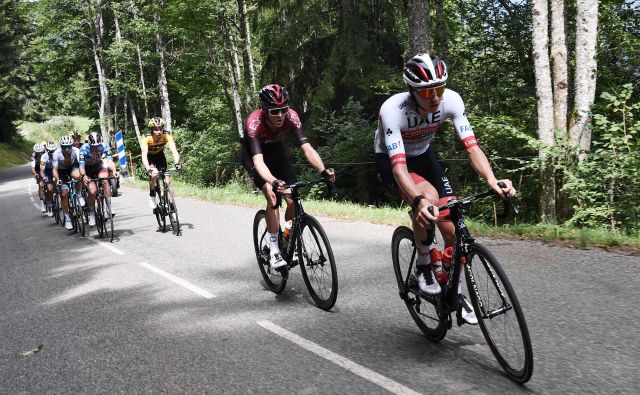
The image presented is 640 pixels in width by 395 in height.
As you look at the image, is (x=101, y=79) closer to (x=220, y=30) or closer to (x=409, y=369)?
(x=220, y=30)

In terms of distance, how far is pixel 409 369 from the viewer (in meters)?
3.67

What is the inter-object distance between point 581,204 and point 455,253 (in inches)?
252

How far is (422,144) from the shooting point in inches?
172

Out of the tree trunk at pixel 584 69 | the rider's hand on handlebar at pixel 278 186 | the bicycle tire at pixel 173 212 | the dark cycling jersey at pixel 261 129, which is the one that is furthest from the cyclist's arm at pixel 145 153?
the tree trunk at pixel 584 69

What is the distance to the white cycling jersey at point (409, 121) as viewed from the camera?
3949 mm

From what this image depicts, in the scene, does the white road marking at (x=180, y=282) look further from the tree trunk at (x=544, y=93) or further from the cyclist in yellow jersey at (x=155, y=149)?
the tree trunk at (x=544, y=93)

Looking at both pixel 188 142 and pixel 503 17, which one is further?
pixel 188 142

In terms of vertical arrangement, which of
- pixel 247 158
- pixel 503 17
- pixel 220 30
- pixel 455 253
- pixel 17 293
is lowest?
pixel 17 293

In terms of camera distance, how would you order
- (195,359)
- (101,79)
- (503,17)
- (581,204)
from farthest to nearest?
(101,79), (503,17), (581,204), (195,359)

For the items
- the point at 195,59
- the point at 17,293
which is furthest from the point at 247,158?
the point at 195,59

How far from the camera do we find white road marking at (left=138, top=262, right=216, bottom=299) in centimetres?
601

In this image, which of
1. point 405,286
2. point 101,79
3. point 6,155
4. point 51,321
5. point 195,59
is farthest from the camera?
point 6,155

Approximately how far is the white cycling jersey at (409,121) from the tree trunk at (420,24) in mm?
8948

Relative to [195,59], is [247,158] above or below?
below
